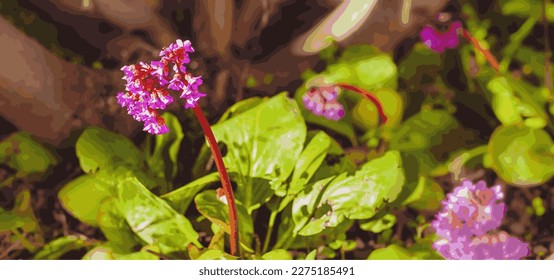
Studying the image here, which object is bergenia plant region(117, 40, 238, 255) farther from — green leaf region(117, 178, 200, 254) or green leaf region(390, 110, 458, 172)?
green leaf region(390, 110, 458, 172)

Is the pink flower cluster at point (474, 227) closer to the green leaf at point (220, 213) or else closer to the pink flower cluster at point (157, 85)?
the green leaf at point (220, 213)

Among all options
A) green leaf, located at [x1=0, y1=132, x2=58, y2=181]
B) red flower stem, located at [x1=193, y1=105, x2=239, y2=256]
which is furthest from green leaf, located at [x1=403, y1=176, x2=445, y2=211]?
green leaf, located at [x1=0, y1=132, x2=58, y2=181]

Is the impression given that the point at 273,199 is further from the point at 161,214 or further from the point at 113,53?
the point at 113,53

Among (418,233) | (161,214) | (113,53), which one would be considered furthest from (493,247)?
(113,53)

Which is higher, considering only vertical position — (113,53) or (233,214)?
(113,53)

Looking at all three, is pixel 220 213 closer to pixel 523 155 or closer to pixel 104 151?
pixel 104 151

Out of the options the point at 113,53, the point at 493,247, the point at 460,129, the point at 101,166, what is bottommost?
the point at 493,247
